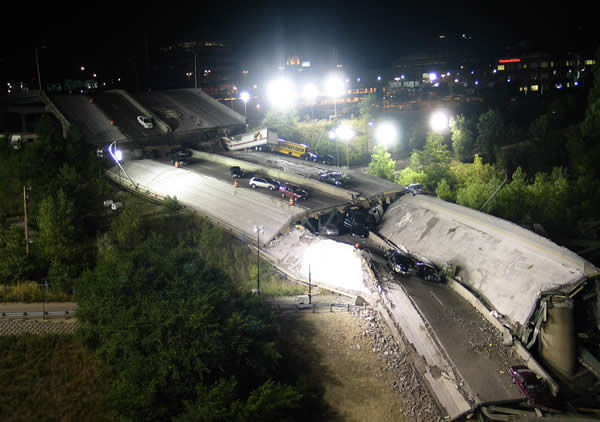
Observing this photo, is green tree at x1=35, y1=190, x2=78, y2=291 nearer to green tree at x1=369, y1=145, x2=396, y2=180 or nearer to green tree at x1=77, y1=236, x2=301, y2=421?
green tree at x1=77, y1=236, x2=301, y2=421

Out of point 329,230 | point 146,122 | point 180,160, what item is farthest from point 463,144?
point 146,122

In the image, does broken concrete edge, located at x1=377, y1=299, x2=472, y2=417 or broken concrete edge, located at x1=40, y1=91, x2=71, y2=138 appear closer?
broken concrete edge, located at x1=377, y1=299, x2=472, y2=417

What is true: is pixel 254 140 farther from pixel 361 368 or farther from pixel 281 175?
pixel 361 368

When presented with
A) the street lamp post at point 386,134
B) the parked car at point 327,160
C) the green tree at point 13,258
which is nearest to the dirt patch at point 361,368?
the green tree at point 13,258

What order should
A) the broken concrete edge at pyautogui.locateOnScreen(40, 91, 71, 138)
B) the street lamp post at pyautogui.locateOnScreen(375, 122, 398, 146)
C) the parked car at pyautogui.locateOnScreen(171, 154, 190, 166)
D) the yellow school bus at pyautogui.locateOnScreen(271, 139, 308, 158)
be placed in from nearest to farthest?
the parked car at pyautogui.locateOnScreen(171, 154, 190, 166) < the broken concrete edge at pyautogui.locateOnScreen(40, 91, 71, 138) < the yellow school bus at pyautogui.locateOnScreen(271, 139, 308, 158) < the street lamp post at pyautogui.locateOnScreen(375, 122, 398, 146)

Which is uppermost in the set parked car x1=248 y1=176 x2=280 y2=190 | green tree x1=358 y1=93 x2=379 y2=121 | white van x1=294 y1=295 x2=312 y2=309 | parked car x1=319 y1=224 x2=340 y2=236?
green tree x1=358 y1=93 x2=379 y2=121

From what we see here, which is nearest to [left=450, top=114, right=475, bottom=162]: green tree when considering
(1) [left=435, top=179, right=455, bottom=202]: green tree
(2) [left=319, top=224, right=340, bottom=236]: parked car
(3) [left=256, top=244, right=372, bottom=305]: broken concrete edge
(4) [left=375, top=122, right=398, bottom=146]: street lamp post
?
(4) [left=375, top=122, right=398, bottom=146]: street lamp post

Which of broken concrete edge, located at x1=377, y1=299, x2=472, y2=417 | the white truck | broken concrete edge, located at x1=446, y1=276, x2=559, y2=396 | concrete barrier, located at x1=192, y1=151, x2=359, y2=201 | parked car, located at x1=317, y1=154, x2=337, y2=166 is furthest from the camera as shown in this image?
the white truck

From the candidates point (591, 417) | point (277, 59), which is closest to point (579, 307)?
point (591, 417)
